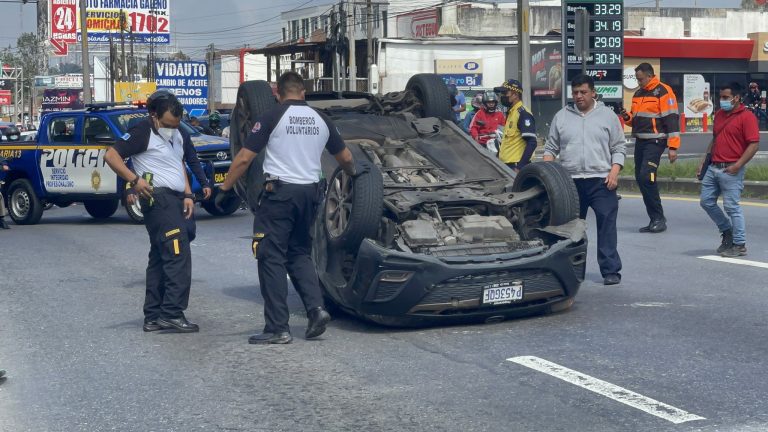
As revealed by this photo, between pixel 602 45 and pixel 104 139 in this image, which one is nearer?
pixel 104 139

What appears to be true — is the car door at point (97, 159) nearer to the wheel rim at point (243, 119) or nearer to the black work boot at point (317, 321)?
the wheel rim at point (243, 119)

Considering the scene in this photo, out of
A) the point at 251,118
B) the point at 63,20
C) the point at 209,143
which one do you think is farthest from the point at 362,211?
the point at 63,20

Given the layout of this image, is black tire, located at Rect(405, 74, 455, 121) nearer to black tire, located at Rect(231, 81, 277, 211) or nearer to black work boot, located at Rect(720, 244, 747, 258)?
black tire, located at Rect(231, 81, 277, 211)

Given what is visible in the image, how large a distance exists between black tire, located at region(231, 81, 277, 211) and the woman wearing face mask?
3.77 feet

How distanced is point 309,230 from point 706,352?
278 cm

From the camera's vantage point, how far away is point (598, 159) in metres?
10.6

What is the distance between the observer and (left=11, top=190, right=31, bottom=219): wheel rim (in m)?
19.7

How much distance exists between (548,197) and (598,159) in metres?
1.35

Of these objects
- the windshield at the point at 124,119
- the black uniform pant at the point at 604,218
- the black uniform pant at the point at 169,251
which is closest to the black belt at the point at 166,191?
the black uniform pant at the point at 169,251

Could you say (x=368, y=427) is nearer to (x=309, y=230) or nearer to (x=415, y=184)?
(x=309, y=230)

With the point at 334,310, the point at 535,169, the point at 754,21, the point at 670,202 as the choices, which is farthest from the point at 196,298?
the point at 754,21

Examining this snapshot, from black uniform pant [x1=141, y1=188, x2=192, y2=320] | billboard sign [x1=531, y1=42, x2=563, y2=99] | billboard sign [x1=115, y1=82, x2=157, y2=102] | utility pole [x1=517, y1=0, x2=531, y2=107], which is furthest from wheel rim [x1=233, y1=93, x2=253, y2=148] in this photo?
billboard sign [x1=115, y1=82, x2=157, y2=102]

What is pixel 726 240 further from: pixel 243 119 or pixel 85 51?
pixel 85 51

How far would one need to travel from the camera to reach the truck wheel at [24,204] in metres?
19.6
